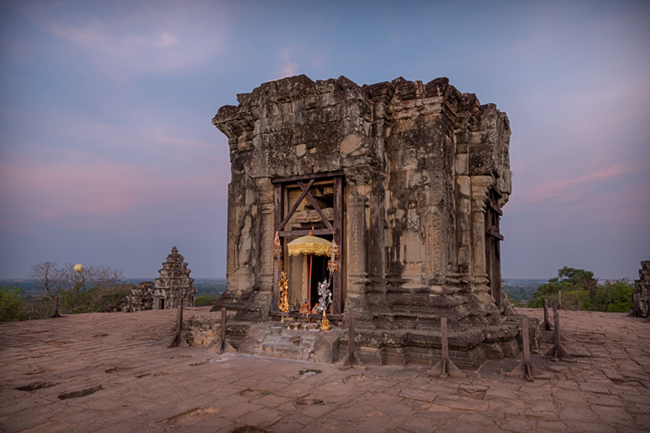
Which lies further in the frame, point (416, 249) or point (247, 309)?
point (247, 309)

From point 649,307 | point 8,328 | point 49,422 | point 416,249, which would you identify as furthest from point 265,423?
point 649,307

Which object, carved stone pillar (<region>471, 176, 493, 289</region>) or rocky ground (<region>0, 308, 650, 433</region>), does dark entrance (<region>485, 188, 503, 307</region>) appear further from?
rocky ground (<region>0, 308, 650, 433</region>)

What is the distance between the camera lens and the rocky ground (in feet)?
14.6

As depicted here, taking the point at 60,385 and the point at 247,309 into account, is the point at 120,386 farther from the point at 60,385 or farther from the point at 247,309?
the point at 247,309

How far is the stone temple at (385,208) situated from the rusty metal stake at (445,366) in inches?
19.1

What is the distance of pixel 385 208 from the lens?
8633mm

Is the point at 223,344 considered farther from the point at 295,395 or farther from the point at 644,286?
the point at 644,286

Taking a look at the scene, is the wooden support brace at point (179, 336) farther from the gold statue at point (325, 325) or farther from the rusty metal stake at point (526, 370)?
the rusty metal stake at point (526, 370)

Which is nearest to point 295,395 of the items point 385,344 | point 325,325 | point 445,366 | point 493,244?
point 385,344

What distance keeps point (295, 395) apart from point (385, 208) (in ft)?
14.2

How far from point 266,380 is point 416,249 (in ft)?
12.4

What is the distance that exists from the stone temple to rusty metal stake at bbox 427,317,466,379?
1.59 ft

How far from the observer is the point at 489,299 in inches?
364

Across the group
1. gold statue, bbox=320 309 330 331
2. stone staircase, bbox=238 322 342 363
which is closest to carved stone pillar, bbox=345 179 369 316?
gold statue, bbox=320 309 330 331
